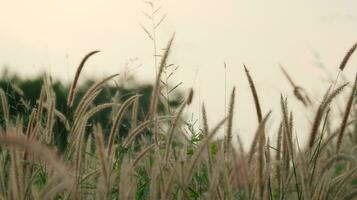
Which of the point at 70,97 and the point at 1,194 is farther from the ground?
the point at 70,97

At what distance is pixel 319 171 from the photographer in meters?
3.38

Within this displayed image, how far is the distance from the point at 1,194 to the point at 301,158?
3.69 ft

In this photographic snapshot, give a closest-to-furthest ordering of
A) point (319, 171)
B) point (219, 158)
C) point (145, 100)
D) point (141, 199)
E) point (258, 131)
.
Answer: point (258, 131) → point (219, 158) → point (319, 171) → point (141, 199) → point (145, 100)

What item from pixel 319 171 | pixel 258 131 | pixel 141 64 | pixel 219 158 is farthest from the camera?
pixel 141 64

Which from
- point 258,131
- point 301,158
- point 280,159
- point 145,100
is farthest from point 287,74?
point 145,100

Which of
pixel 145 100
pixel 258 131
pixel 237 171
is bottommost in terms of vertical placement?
pixel 145 100

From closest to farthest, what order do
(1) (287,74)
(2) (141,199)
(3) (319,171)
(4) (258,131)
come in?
1. (4) (258,131)
2. (3) (319,171)
3. (2) (141,199)
4. (1) (287,74)

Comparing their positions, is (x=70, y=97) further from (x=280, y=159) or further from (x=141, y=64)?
(x=141, y=64)

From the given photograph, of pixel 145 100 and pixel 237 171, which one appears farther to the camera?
pixel 145 100

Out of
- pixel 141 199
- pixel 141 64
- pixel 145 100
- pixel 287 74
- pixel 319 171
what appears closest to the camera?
pixel 319 171

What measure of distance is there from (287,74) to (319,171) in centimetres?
121

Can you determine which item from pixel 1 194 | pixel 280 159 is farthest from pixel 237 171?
pixel 1 194

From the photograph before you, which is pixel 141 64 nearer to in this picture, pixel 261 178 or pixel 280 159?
pixel 280 159

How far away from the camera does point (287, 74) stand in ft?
14.8
